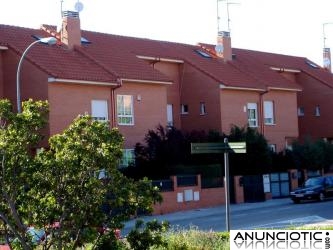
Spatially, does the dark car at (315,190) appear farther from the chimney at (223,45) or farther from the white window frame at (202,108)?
the chimney at (223,45)

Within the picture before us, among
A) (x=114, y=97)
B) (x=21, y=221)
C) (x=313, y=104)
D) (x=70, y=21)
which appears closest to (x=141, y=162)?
(x=114, y=97)

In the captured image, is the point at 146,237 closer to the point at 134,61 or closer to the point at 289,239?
the point at 289,239

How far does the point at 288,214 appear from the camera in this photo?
29641 mm

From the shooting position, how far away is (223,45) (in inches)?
1929

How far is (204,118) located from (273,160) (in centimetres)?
473

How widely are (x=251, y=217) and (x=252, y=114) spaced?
61.4ft

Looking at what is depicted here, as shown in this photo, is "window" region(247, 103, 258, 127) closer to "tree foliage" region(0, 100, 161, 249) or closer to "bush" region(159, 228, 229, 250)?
"bush" region(159, 228, 229, 250)

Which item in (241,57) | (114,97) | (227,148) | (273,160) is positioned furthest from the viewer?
(241,57)

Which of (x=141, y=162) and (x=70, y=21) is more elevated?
(x=70, y=21)

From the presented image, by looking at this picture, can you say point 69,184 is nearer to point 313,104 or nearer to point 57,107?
point 57,107

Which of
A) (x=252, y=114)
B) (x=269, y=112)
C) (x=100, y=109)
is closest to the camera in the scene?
(x=100, y=109)

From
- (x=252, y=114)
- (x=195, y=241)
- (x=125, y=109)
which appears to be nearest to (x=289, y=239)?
(x=195, y=241)

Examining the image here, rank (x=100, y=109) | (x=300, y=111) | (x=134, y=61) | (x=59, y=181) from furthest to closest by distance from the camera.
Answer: (x=300, y=111) → (x=134, y=61) → (x=100, y=109) → (x=59, y=181)

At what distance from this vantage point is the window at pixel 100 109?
3666 centimetres
